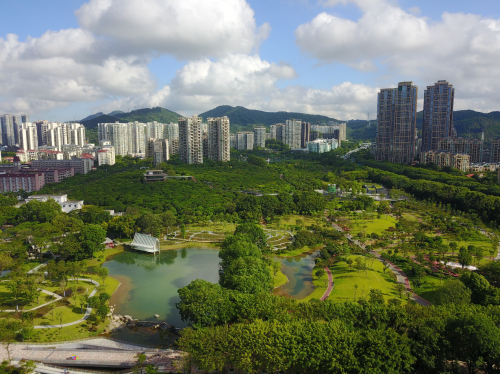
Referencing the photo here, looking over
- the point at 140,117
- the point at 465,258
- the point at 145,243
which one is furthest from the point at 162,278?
the point at 140,117

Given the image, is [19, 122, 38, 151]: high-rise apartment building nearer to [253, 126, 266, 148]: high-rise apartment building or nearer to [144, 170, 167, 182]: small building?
[144, 170, 167, 182]: small building

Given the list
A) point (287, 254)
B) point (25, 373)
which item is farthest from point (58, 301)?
point (287, 254)

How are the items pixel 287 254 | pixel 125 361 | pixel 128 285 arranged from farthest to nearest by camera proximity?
pixel 287 254
pixel 128 285
pixel 125 361

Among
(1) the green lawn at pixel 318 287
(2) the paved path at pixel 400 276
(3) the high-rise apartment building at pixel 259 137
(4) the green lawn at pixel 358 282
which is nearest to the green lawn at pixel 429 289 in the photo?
(2) the paved path at pixel 400 276

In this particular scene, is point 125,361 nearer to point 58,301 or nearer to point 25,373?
point 25,373

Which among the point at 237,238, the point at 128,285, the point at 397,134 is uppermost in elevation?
the point at 397,134
